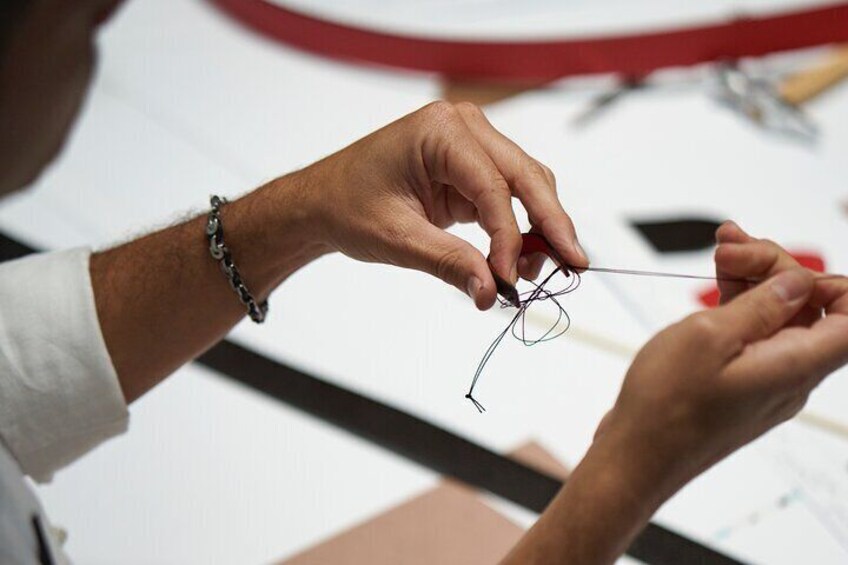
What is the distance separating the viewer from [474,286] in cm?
77

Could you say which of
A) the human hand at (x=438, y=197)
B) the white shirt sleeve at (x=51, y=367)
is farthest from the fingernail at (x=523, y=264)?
the white shirt sleeve at (x=51, y=367)

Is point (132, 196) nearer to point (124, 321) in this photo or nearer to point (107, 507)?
point (107, 507)

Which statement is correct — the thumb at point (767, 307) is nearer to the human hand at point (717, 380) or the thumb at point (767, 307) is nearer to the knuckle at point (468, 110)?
the human hand at point (717, 380)

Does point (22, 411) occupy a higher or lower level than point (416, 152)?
lower

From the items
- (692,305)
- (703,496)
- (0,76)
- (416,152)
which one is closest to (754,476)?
(703,496)

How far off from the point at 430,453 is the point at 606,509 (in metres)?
0.65

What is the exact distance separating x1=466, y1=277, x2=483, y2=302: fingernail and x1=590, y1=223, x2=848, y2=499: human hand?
0.14 m

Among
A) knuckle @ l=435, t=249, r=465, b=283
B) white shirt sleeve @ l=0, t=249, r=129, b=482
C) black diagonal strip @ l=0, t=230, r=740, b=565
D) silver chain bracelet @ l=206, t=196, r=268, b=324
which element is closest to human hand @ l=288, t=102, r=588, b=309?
knuckle @ l=435, t=249, r=465, b=283

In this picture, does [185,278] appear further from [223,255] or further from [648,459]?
[648,459]

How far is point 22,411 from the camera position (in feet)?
3.02

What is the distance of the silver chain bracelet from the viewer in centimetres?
98

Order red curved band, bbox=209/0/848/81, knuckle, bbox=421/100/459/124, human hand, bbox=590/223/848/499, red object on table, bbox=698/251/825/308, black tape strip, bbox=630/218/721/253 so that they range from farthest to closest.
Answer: red curved band, bbox=209/0/848/81 < black tape strip, bbox=630/218/721/253 < red object on table, bbox=698/251/825/308 < knuckle, bbox=421/100/459/124 < human hand, bbox=590/223/848/499

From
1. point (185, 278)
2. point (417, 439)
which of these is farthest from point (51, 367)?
point (417, 439)

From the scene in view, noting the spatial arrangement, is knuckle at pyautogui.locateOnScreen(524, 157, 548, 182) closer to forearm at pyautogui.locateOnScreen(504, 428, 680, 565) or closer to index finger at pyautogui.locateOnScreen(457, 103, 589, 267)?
index finger at pyautogui.locateOnScreen(457, 103, 589, 267)
